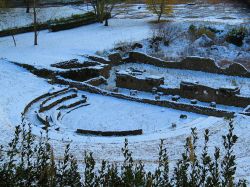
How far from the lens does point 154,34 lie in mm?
40938

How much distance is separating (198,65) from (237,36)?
30.7 ft

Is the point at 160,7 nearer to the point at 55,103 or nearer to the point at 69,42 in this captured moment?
the point at 69,42

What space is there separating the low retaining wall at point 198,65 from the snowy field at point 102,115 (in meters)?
0.58

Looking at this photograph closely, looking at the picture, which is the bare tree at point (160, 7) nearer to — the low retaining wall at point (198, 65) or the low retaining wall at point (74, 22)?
the low retaining wall at point (74, 22)

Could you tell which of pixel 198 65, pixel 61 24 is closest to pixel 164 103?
pixel 198 65

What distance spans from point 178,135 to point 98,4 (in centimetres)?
2796

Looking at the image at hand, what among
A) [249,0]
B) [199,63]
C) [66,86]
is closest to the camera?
[66,86]

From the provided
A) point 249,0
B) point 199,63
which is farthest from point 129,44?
point 249,0

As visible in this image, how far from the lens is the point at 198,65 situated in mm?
32219

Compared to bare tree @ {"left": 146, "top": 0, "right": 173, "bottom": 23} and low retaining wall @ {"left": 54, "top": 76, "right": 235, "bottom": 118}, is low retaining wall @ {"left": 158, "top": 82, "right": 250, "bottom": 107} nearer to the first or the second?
low retaining wall @ {"left": 54, "top": 76, "right": 235, "bottom": 118}

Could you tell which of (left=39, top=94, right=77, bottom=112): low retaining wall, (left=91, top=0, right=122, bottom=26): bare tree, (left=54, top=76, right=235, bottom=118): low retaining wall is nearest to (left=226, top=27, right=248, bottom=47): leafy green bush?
(left=91, top=0, right=122, bottom=26): bare tree

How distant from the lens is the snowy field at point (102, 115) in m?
19.6

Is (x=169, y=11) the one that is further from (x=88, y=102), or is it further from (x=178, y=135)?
(x=178, y=135)

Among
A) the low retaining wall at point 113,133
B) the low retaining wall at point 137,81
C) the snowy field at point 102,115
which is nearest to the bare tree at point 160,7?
the snowy field at point 102,115
